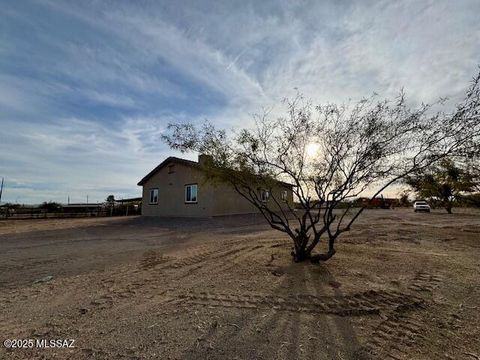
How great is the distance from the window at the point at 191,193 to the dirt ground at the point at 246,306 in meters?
12.7

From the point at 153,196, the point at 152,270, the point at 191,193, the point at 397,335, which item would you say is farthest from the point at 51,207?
the point at 397,335

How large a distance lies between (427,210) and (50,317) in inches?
1405

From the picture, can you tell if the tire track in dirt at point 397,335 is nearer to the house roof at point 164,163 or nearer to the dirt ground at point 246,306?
the dirt ground at point 246,306

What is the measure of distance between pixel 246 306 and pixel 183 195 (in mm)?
17020

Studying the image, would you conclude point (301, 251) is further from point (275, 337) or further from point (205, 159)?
point (275, 337)

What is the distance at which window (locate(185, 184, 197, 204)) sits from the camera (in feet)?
64.7

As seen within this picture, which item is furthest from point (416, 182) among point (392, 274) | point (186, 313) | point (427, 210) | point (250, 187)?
point (427, 210)

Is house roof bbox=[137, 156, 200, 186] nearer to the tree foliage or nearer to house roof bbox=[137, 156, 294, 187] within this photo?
house roof bbox=[137, 156, 294, 187]

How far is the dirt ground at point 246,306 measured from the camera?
2.88 meters

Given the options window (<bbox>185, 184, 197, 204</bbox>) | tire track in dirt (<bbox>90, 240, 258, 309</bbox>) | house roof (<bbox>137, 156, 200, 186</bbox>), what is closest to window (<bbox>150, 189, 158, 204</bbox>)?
house roof (<bbox>137, 156, 200, 186</bbox>)

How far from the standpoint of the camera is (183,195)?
20344 mm

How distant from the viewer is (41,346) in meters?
2.98

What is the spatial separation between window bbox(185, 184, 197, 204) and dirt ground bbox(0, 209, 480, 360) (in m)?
12.7

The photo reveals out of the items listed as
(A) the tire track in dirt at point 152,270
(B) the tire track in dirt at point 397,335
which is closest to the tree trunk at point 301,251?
(A) the tire track in dirt at point 152,270
